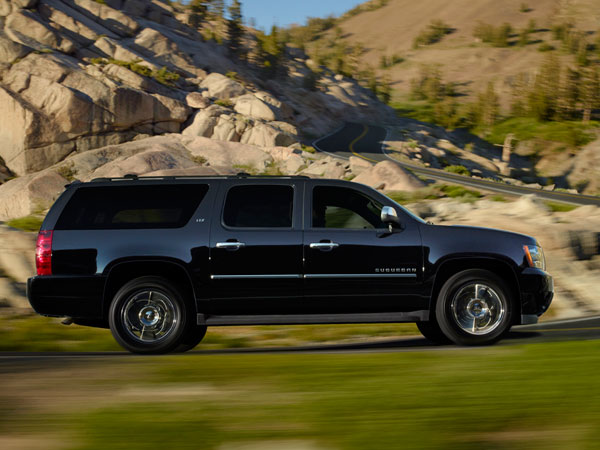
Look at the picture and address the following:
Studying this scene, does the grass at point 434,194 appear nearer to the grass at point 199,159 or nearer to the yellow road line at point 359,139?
the grass at point 199,159

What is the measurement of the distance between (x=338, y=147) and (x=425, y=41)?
13725 cm

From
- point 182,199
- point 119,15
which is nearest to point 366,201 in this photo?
point 182,199

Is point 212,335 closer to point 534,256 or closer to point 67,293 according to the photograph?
point 67,293

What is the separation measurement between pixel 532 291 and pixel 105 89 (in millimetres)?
49754

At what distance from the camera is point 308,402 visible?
4.49 metres

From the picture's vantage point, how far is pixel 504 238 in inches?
299

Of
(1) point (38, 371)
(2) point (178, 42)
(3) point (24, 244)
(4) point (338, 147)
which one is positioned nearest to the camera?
(1) point (38, 371)

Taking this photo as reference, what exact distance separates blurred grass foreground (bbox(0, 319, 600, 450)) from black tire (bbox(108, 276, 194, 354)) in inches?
47.7

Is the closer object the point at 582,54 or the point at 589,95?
the point at 589,95

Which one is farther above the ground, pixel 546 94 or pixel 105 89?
pixel 546 94

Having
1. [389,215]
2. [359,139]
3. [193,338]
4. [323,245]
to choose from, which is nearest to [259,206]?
[323,245]

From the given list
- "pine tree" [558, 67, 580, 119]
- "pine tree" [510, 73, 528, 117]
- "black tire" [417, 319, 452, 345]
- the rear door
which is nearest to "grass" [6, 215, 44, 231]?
the rear door

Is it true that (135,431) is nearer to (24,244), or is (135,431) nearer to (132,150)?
(24,244)

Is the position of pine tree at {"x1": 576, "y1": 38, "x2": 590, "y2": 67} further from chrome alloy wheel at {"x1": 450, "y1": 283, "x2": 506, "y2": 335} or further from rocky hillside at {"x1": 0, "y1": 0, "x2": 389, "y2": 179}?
chrome alloy wheel at {"x1": 450, "y1": 283, "x2": 506, "y2": 335}
